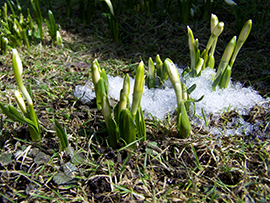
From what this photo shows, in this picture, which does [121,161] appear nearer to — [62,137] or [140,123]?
[140,123]

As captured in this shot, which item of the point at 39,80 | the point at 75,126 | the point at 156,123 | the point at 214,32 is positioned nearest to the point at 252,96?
the point at 214,32

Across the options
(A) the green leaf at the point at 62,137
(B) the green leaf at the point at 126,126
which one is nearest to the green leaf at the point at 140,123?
(B) the green leaf at the point at 126,126

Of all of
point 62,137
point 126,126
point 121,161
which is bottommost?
point 121,161

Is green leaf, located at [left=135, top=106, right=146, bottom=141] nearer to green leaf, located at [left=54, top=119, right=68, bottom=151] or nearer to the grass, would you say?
the grass

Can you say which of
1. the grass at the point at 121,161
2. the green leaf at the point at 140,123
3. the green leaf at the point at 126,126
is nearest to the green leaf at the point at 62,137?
the grass at the point at 121,161

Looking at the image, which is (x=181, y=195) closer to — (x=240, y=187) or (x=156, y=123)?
(x=240, y=187)

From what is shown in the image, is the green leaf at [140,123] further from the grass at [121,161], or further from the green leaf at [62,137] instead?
the green leaf at [62,137]

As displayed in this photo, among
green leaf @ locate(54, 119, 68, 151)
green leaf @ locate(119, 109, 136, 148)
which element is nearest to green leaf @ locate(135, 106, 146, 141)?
green leaf @ locate(119, 109, 136, 148)

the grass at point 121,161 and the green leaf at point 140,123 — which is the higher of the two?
the green leaf at point 140,123

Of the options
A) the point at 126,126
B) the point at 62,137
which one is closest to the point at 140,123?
the point at 126,126

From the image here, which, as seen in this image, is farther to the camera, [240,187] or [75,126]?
[75,126]

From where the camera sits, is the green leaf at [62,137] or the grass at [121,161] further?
the green leaf at [62,137]
